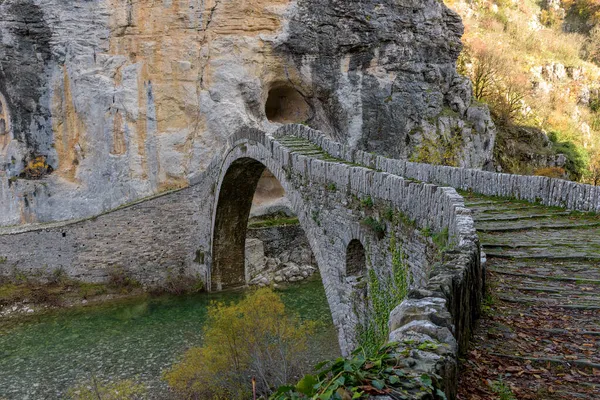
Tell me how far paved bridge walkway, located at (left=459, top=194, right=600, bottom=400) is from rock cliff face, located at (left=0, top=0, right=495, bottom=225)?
1411cm

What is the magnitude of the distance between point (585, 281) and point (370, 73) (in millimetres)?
16807

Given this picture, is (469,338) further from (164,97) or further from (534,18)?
(534,18)

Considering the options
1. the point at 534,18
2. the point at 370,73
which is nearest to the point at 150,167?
the point at 370,73

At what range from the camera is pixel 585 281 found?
14.7ft

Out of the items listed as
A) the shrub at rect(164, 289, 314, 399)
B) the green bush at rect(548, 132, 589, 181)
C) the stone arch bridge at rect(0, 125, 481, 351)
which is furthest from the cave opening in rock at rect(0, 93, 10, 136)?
the green bush at rect(548, 132, 589, 181)

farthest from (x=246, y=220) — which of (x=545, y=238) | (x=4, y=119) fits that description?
(x=545, y=238)

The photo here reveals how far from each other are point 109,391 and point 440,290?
10.2 meters

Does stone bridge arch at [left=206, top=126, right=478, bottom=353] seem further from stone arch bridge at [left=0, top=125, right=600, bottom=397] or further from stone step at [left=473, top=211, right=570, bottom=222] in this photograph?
stone step at [left=473, top=211, right=570, bottom=222]

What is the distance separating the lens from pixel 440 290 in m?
2.86

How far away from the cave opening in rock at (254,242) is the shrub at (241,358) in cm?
640

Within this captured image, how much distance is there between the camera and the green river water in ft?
38.3

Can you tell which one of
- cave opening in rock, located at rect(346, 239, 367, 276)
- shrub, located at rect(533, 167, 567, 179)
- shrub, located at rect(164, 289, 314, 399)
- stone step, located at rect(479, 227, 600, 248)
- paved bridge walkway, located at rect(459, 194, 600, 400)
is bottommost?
shrub, located at rect(164, 289, 314, 399)

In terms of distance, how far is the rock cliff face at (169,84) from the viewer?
1783 centimetres

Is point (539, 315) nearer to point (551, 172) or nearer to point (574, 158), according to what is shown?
point (551, 172)
